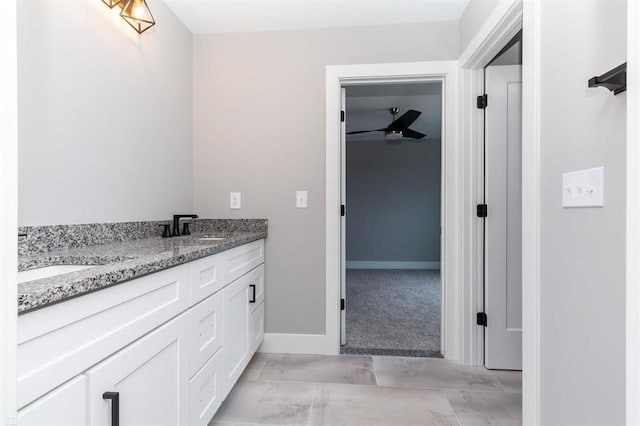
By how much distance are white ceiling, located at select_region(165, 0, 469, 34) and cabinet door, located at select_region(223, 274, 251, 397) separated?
177 cm

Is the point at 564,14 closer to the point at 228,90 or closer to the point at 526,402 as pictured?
the point at 526,402

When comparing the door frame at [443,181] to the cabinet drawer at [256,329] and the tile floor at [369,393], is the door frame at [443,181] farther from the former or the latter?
the cabinet drawer at [256,329]

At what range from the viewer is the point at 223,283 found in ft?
4.72

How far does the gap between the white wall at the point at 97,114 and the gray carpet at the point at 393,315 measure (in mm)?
1799

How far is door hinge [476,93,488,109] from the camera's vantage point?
6.40ft

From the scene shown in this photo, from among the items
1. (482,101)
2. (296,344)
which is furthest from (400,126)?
(296,344)

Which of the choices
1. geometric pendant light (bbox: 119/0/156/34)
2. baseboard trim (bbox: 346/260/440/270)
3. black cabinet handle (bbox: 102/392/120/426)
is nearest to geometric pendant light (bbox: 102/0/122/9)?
geometric pendant light (bbox: 119/0/156/34)

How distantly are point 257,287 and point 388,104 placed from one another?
3.00 meters

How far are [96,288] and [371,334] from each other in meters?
2.20

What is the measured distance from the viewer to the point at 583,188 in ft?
2.98

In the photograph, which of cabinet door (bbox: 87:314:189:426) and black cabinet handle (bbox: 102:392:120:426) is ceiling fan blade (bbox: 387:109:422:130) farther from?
black cabinet handle (bbox: 102:392:120:426)

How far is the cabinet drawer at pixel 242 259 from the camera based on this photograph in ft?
4.99

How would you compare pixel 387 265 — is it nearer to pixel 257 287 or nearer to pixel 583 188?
pixel 257 287

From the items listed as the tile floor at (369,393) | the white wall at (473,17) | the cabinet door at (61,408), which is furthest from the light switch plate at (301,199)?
the cabinet door at (61,408)
